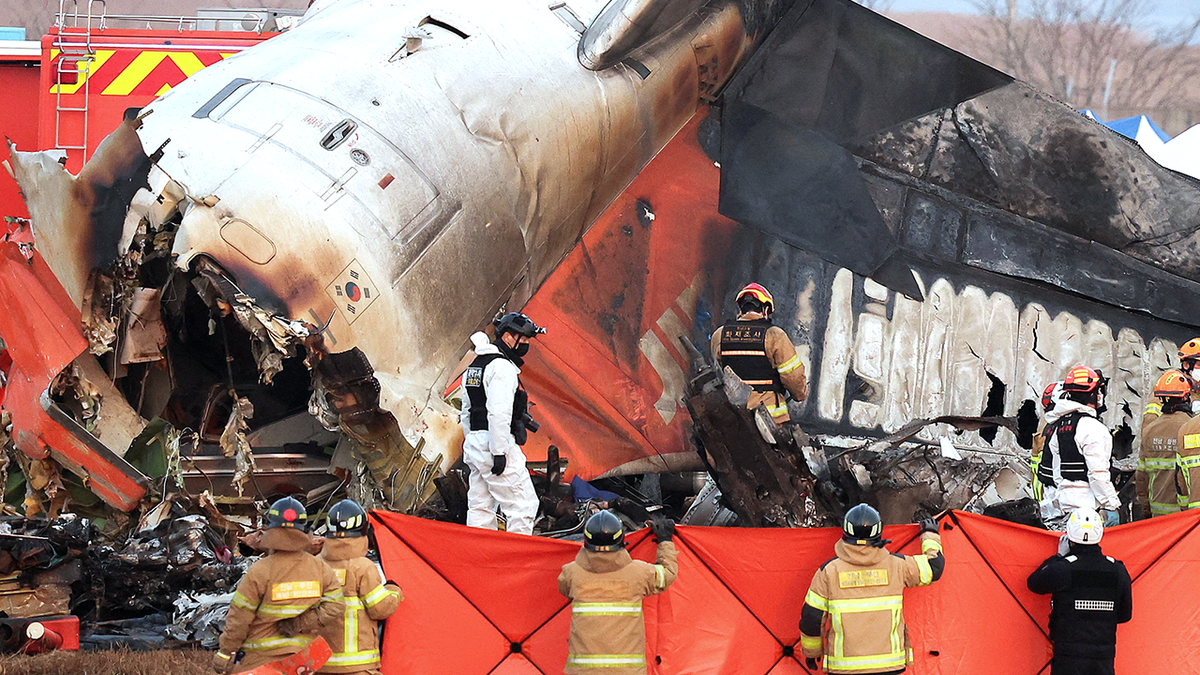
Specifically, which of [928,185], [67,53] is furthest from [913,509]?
[67,53]

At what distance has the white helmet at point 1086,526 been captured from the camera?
6023mm

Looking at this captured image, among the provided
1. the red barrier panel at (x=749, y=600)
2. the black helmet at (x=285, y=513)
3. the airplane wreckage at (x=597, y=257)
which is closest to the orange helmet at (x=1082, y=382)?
the red barrier panel at (x=749, y=600)

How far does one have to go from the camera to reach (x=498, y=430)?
6.98 meters

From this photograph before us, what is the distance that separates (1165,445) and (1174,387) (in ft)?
1.42

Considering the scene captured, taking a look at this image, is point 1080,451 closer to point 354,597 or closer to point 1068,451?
point 1068,451

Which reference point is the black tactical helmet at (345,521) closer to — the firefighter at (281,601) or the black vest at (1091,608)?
the firefighter at (281,601)

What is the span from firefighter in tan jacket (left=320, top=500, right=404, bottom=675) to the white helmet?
353 centimetres

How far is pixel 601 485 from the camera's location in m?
9.31

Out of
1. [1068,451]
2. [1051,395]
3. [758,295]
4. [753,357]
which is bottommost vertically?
[1068,451]

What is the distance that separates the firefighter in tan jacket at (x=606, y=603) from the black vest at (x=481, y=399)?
1494 mm

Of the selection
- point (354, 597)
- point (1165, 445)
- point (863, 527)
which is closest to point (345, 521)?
point (354, 597)

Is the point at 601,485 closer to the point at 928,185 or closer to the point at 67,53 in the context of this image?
the point at 928,185

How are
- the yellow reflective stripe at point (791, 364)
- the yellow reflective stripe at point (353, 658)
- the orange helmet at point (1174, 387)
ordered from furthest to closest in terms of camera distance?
the orange helmet at point (1174, 387) < the yellow reflective stripe at point (791, 364) < the yellow reflective stripe at point (353, 658)

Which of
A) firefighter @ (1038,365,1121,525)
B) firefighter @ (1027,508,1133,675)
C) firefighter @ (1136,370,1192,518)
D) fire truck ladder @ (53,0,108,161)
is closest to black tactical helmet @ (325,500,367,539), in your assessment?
firefighter @ (1027,508,1133,675)
